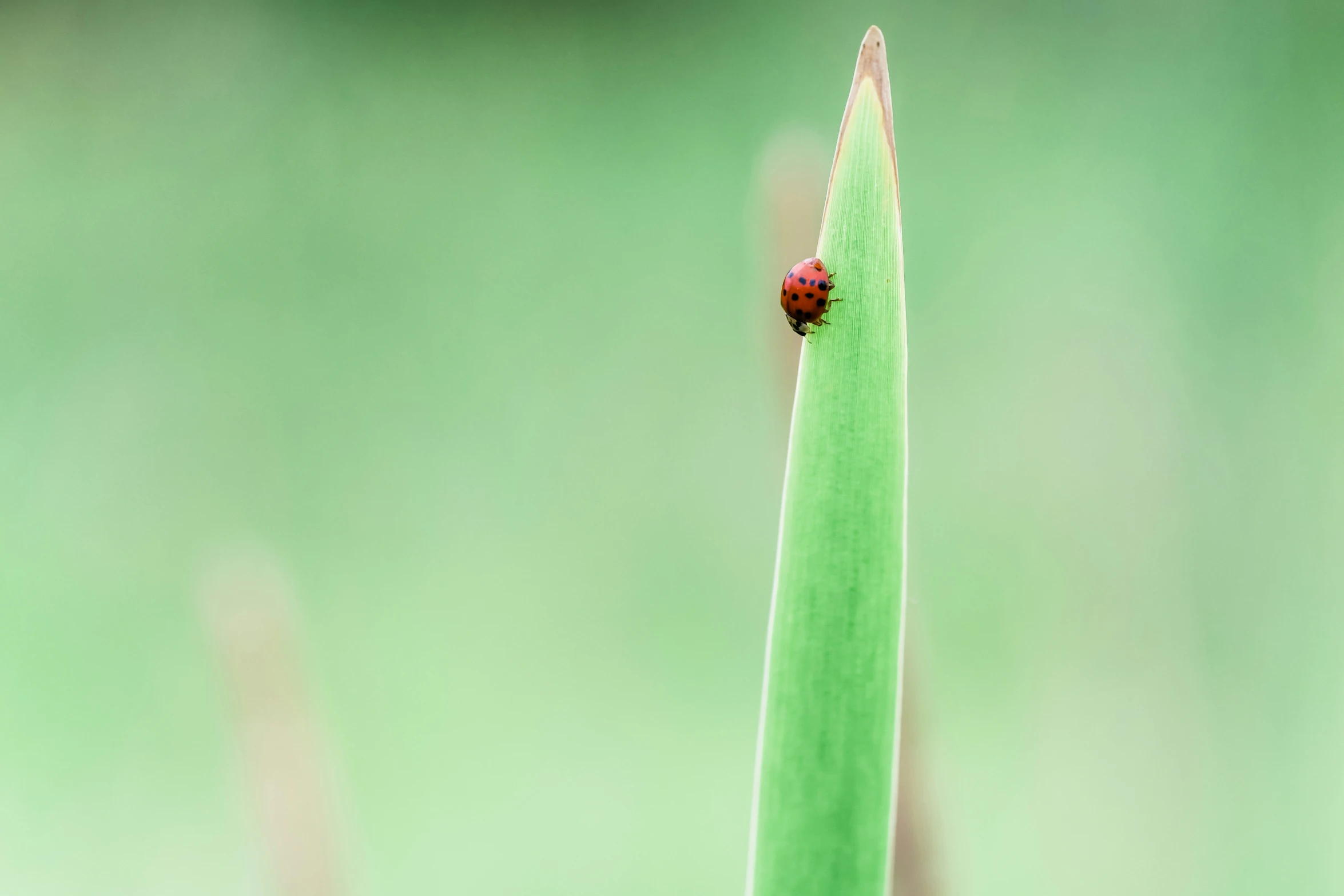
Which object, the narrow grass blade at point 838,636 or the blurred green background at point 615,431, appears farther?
the blurred green background at point 615,431

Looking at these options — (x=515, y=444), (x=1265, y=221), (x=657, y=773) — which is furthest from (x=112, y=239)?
(x=1265, y=221)

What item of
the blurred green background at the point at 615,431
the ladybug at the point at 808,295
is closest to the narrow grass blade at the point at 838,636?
the ladybug at the point at 808,295

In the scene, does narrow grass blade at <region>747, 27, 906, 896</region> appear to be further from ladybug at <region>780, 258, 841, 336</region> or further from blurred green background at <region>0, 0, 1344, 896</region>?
blurred green background at <region>0, 0, 1344, 896</region>

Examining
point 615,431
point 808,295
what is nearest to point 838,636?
point 808,295

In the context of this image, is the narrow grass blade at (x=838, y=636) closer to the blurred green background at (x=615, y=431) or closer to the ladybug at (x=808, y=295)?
the ladybug at (x=808, y=295)

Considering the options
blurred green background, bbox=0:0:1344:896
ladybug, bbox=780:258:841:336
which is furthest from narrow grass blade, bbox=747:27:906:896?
blurred green background, bbox=0:0:1344:896

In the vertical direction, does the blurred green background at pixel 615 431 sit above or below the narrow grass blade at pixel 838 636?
above
